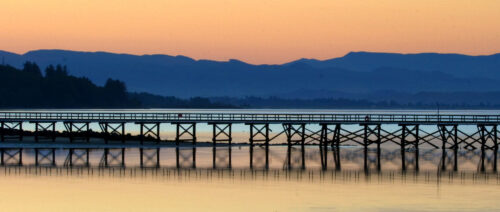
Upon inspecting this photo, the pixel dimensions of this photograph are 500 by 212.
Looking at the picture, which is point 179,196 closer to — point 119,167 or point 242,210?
point 242,210

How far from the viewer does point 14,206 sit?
51.8 meters

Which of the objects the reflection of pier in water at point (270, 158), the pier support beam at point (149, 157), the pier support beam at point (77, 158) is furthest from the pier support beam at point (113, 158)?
the pier support beam at point (149, 157)

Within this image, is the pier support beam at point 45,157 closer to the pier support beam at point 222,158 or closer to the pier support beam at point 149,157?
the pier support beam at point 149,157

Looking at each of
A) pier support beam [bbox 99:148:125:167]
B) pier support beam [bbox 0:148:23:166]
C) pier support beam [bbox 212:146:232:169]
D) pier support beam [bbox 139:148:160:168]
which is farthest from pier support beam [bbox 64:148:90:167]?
pier support beam [bbox 212:146:232:169]

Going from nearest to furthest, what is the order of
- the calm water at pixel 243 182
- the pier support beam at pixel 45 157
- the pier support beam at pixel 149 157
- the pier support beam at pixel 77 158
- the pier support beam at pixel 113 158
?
the calm water at pixel 243 182 → the pier support beam at pixel 149 157 → the pier support beam at pixel 113 158 → the pier support beam at pixel 77 158 → the pier support beam at pixel 45 157

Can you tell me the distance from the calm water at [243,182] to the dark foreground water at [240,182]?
62 mm

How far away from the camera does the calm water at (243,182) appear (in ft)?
172

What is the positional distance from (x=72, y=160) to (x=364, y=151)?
31.6 m

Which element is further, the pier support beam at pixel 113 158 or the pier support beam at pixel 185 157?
the pier support beam at pixel 113 158

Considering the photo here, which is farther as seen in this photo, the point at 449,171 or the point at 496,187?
the point at 449,171

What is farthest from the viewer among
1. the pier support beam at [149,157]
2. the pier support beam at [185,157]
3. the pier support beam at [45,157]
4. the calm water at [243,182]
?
the pier support beam at [45,157]

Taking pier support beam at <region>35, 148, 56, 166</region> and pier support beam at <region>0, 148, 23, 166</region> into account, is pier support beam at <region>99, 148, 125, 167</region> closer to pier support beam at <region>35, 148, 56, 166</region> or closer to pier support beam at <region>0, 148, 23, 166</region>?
pier support beam at <region>35, 148, 56, 166</region>

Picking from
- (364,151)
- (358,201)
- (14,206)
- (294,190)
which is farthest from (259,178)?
(364,151)

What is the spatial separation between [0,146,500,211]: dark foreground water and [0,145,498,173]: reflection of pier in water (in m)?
0.10
